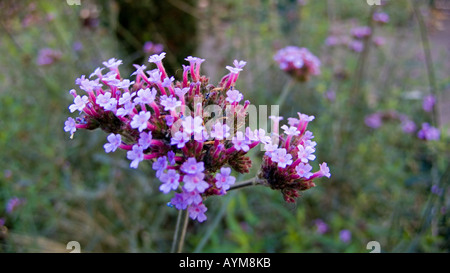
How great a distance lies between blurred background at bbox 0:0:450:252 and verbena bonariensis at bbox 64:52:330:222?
86 cm

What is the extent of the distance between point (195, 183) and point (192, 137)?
0.14m

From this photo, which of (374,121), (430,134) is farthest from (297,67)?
(374,121)

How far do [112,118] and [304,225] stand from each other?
1926mm

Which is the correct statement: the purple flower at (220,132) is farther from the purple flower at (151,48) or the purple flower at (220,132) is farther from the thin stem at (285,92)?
the purple flower at (151,48)

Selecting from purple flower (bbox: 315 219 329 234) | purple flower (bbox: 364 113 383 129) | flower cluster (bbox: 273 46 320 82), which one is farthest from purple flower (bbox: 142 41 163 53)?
purple flower (bbox: 364 113 383 129)

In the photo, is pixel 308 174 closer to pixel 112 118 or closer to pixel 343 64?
pixel 112 118

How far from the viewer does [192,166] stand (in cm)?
78

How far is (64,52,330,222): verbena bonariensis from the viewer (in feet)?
2.59

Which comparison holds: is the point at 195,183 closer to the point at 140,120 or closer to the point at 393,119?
the point at 140,120

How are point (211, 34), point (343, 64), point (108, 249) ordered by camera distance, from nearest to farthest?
point (108, 249)
point (211, 34)
point (343, 64)

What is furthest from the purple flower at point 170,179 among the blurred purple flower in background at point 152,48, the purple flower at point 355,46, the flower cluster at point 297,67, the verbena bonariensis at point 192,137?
the purple flower at point 355,46
